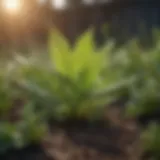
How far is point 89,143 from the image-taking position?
4.30 feet

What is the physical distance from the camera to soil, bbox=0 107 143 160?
1.22m

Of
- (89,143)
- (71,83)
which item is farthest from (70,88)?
(89,143)

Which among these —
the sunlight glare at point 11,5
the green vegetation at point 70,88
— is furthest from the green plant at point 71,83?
the sunlight glare at point 11,5

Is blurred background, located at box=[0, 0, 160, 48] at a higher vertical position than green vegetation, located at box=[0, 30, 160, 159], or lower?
higher

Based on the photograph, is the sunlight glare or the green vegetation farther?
the sunlight glare

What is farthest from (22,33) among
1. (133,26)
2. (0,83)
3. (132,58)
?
(0,83)

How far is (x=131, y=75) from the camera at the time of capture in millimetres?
1687

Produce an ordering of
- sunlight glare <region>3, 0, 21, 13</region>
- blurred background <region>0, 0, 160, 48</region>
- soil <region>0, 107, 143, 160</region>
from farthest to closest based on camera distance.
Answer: blurred background <region>0, 0, 160, 48</region>, sunlight glare <region>3, 0, 21, 13</region>, soil <region>0, 107, 143, 160</region>

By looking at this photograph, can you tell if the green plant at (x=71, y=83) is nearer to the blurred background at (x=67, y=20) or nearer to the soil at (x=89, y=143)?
the soil at (x=89, y=143)

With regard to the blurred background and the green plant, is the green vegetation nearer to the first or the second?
the green plant

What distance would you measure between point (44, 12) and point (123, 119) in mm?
1517

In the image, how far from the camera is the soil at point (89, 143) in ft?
3.99

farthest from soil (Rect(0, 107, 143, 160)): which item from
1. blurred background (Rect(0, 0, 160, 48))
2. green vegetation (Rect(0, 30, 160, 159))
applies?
blurred background (Rect(0, 0, 160, 48))

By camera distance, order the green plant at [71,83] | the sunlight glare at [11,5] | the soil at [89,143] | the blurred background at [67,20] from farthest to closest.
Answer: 1. the blurred background at [67,20]
2. the sunlight glare at [11,5]
3. the green plant at [71,83]
4. the soil at [89,143]
